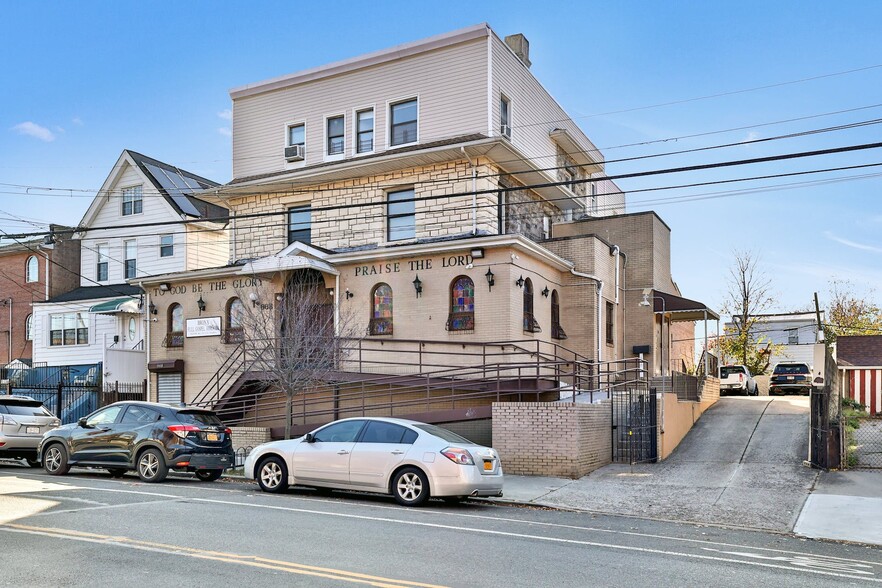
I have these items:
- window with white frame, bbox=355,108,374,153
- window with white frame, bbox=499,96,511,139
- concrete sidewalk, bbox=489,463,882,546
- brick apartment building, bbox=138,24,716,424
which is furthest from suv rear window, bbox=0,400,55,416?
window with white frame, bbox=499,96,511,139

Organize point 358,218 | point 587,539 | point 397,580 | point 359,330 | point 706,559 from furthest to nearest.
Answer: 1. point 358,218
2. point 359,330
3. point 587,539
4. point 706,559
5. point 397,580

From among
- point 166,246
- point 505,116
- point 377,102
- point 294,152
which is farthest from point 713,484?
point 166,246

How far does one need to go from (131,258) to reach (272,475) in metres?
23.7

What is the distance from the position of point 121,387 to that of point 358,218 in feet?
32.2

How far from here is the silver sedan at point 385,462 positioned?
12.8 meters

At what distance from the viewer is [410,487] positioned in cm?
1291

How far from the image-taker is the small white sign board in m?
25.6

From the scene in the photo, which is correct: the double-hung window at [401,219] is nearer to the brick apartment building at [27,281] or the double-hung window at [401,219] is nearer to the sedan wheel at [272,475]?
the sedan wheel at [272,475]

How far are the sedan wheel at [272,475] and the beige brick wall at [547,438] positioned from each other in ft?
16.1

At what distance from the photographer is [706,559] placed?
9.12 metres

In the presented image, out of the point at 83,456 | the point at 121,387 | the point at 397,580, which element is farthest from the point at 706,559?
the point at 121,387

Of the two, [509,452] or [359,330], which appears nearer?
[509,452]

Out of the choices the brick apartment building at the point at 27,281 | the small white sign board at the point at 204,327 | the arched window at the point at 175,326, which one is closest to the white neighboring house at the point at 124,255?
the brick apartment building at the point at 27,281

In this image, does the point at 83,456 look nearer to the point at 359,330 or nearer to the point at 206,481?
the point at 206,481
